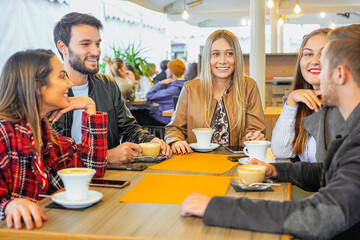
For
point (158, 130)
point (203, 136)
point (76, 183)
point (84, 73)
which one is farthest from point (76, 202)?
point (158, 130)

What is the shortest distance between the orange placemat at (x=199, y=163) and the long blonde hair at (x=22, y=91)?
1.82ft

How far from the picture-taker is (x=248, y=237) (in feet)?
3.52

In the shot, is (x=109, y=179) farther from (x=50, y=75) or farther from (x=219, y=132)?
(x=219, y=132)

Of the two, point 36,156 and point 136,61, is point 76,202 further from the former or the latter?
point 136,61

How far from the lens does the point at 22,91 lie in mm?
1568

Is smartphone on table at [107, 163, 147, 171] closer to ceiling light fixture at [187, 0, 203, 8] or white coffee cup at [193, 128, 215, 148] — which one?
white coffee cup at [193, 128, 215, 148]

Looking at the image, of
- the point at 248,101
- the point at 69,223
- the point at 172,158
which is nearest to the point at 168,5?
the point at 248,101

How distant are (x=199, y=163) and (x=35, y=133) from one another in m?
0.72

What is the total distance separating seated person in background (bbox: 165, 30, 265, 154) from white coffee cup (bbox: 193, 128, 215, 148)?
1.62 feet

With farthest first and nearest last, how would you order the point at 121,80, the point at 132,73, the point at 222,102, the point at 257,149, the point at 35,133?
the point at 132,73 → the point at 121,80 → the point at 222,102 → the point at 257,149 → the point at 35,133

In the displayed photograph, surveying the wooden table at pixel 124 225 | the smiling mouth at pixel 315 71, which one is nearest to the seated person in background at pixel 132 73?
the smiling mouth at pixel 315 71

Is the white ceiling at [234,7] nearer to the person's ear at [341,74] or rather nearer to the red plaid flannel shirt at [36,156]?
the red plaid flannel shirt at [36,156]

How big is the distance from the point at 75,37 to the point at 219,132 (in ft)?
3.54

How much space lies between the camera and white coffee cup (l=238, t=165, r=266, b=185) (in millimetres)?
1450
